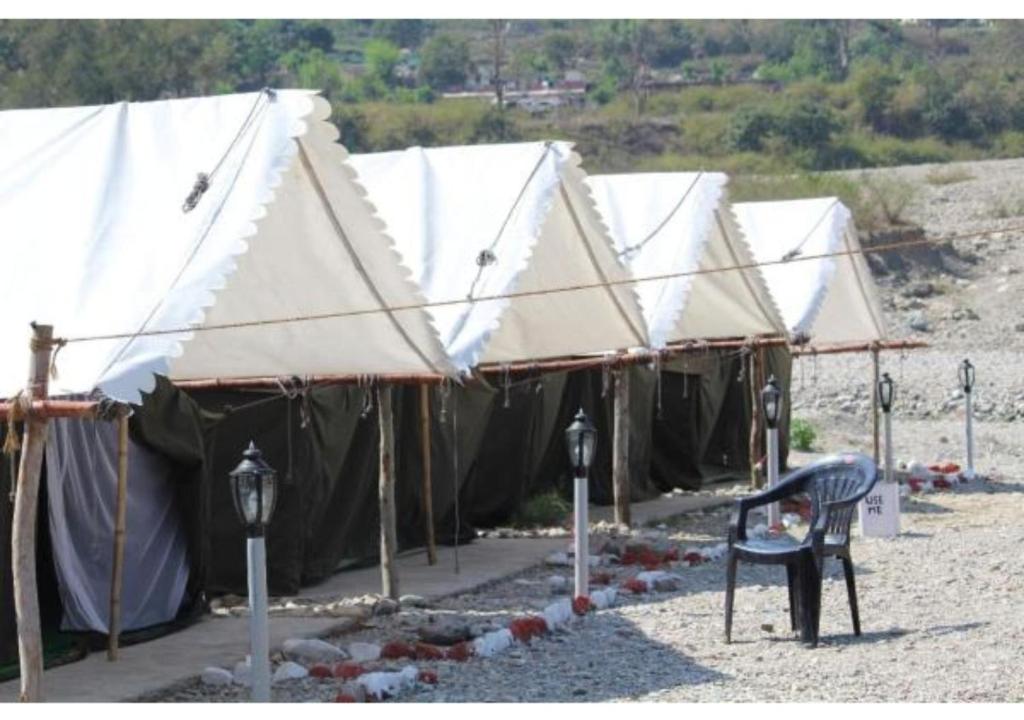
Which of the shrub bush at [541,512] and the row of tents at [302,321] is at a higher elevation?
the row of tents at [302,321]

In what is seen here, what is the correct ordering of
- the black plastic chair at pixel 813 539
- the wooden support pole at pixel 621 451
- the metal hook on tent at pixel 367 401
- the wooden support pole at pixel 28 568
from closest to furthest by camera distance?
1. the wooden support pole at pixel 28 568
2. the black plastic chair at pixel 813 539
3. the metal hook on tent at pixel 367 401
4. the wooden support pole at pixel 621 451

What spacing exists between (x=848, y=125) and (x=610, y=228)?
4701cm

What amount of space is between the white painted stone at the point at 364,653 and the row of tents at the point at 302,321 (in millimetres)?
1403

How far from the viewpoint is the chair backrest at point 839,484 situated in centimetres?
1110

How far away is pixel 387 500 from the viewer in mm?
12773

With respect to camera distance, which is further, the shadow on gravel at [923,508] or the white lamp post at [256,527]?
the shadow on gravel at [923,508]

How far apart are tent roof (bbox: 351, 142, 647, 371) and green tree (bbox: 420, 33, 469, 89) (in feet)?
217

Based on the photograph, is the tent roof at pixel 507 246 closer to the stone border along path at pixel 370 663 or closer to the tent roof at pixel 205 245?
the tent roof at pixel 205 245

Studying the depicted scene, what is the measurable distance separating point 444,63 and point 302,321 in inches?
2816

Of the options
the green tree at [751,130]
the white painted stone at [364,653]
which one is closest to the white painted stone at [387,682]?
the white painted stone at [364,653]

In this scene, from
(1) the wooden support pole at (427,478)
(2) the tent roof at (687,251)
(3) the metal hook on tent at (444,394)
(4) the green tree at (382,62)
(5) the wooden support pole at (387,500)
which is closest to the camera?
(5) the wooden support pole at (387,500)

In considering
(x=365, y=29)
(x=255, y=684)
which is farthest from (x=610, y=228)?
(x=365, y=29)

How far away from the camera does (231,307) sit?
11164 mm

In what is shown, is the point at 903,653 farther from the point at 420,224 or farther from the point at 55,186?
the point at 420,224
